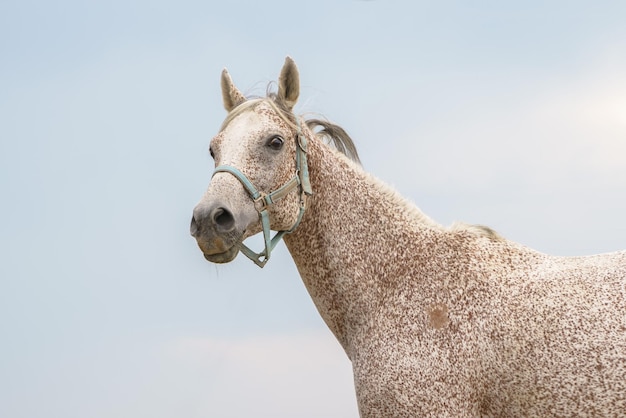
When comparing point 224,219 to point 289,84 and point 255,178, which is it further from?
point 289,84

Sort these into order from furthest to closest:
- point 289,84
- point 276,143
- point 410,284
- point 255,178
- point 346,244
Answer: point 289,84 < point 346,244 < point 410,284 < point 276,143 < point 255,178

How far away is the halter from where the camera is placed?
651cm

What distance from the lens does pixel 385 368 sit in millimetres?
6590

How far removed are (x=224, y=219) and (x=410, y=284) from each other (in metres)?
1.81

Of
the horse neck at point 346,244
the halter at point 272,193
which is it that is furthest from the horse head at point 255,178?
the horse neck at point 346,244

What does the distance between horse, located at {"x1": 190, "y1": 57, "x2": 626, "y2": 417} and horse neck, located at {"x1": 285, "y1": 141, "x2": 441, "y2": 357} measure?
0.01 m

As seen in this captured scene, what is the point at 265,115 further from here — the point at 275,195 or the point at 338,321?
the point at 338,321

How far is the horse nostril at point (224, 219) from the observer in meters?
6.27

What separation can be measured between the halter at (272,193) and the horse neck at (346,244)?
0.47 ft

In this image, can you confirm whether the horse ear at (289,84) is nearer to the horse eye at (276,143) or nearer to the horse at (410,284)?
the horse at (410,284)

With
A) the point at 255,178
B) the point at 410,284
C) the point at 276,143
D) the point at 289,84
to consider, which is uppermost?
the point at 289,84

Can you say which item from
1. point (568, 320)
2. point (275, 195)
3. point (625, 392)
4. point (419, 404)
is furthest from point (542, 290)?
point (275, 195)

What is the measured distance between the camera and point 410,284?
22.7 feet

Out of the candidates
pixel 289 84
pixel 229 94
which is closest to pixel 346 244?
pixel 289 84
